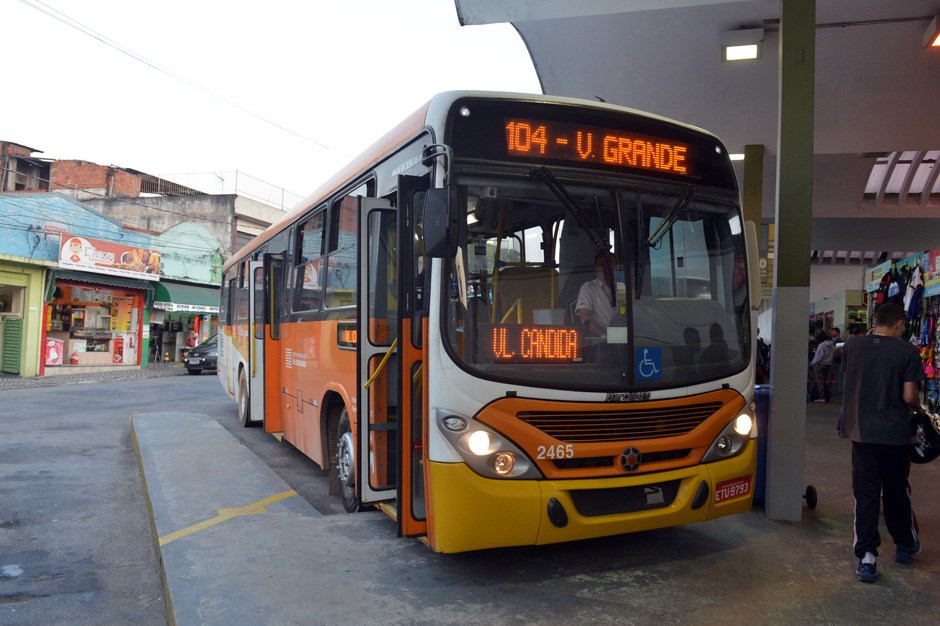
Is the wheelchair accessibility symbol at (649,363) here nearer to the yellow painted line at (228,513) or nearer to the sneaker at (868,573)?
the sneaker at (868,573)

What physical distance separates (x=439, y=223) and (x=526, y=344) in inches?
35.6

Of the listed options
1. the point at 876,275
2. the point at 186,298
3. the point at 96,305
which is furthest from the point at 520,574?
the point at 186,298

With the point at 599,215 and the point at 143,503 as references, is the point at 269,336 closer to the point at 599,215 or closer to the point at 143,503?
the point at 143,503

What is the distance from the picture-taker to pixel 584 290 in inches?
Answer: 185

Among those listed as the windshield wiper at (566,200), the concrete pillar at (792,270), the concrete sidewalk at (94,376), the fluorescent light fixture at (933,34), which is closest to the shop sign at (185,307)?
the concrete sidewalk at (94,376)

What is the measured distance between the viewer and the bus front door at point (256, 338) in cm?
1025

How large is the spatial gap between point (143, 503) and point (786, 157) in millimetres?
7027

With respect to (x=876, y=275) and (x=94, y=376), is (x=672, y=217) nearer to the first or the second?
(x=876, y=275)

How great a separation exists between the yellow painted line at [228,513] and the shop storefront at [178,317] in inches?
1066

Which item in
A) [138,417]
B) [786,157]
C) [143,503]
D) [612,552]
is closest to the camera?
[612,552]

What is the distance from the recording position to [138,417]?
1240cm

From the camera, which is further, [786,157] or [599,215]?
[786,157]

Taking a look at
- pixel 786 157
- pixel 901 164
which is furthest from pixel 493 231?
pixel 901 164

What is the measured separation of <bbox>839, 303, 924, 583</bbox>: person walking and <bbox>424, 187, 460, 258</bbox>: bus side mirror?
291 centimetres
